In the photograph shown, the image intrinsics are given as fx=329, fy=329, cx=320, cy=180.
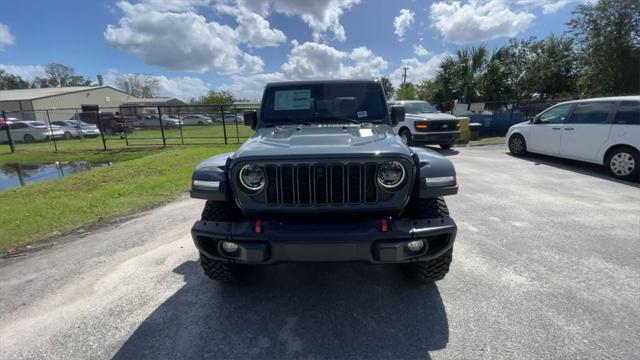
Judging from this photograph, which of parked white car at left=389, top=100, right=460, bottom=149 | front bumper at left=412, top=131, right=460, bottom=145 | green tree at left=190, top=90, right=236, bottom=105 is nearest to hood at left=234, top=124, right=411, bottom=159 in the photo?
parked white car at left=389, top=100, right=460, bottom=149

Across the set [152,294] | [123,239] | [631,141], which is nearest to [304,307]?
[152,294]

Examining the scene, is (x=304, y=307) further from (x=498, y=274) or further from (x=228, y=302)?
(x=498, y=274)

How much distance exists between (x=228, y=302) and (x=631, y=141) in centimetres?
823

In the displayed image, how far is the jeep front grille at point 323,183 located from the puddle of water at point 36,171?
378 inches

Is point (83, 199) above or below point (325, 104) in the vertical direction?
below

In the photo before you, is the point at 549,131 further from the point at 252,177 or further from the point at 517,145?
the point at 252,177

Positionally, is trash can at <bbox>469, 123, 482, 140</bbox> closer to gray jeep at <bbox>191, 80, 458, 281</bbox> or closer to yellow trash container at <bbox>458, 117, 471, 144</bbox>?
yellow trash container at <bbox>458, 117, 471, 144</bbox>

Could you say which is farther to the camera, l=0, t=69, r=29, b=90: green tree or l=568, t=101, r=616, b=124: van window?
l=0, t=69, r=29, b=90: green tree

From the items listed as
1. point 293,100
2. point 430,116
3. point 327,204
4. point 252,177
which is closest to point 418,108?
point 430,116

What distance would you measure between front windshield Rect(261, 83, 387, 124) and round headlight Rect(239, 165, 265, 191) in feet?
4.45

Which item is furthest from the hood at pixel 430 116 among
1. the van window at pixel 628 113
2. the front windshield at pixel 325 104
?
the front windshield at pixel 325 104

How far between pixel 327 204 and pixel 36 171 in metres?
12.5

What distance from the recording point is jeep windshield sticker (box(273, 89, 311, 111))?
3.74 metres

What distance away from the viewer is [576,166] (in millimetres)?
8359
